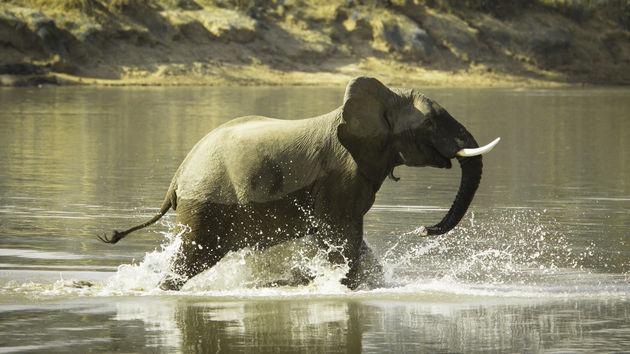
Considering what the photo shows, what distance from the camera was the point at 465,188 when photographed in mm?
9891

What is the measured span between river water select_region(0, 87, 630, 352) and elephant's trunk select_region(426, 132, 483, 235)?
1.25 feet

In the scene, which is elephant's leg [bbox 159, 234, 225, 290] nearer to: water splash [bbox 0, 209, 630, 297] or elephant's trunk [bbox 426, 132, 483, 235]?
water splash [bbox 0, 209, 630, 297]

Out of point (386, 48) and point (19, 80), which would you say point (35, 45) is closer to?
point (19, 80)

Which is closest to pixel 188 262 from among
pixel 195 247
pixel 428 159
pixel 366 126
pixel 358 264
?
pixel 195 247

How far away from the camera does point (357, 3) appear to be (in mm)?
47125

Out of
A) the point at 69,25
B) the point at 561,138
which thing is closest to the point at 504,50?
the point at 69,25

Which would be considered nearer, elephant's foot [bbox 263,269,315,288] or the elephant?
the elephant

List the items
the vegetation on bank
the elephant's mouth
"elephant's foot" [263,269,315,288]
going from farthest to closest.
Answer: the vegetation on bank, "elephant's foot" [263,269,315,288], the elephant's mouth

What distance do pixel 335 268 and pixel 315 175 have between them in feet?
1.96

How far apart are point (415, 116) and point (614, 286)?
5.54 ft

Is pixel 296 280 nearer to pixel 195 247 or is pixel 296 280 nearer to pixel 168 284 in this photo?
pixel 195 247

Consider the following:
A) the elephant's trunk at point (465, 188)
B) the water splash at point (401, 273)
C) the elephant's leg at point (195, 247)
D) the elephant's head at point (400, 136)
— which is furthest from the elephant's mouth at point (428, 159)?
the elephant's leg at point (195, 247)

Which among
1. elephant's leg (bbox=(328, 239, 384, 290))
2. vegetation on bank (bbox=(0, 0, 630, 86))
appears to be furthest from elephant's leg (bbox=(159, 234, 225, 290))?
vegetation on bank (bbox=(0, 0, 630, 86))

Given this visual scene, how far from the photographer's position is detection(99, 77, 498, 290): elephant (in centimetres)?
968
